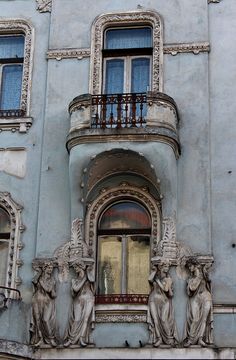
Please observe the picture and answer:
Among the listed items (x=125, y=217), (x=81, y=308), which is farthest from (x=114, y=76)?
(x=81, y=308)

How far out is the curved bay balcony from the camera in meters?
14.5

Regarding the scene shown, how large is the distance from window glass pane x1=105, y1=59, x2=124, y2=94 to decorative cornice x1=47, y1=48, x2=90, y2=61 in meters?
0.55

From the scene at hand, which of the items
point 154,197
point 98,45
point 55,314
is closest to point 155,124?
point 154,197

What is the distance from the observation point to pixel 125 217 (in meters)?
15.0

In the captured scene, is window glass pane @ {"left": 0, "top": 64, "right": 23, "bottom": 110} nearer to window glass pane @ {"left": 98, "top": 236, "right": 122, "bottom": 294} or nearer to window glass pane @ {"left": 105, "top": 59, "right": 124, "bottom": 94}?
window glass pane @ {"left": 105, "top": 59, "right": 124, "bottom": 94}

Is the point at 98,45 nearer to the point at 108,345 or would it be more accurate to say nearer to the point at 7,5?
the point at 7,5

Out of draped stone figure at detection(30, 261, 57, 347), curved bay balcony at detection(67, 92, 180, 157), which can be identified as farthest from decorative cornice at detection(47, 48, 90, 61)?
draped stone figure at detection(30, 261, 57, 347)

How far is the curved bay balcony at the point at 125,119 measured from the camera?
47.4 ft

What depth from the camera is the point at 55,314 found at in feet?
46.1

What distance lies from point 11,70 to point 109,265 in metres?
5.12

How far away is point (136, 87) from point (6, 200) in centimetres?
366

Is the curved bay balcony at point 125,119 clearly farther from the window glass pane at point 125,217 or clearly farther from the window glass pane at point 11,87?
the window glass pane at point 11,87

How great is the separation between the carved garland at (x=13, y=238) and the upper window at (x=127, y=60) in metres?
3.15

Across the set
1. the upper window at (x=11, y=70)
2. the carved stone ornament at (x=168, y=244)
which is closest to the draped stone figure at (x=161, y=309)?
the carved stone ornament at (x=168, y=244)
